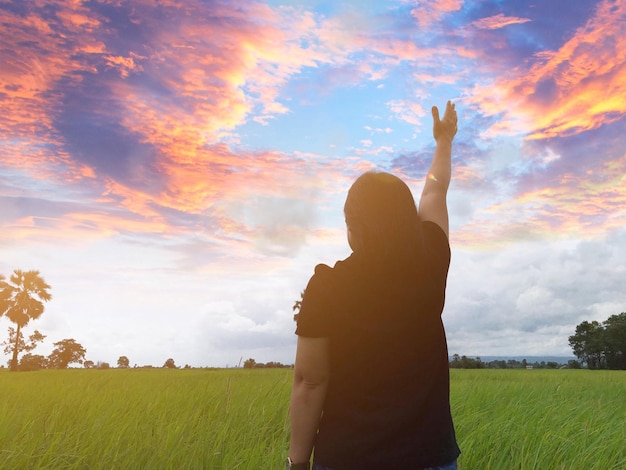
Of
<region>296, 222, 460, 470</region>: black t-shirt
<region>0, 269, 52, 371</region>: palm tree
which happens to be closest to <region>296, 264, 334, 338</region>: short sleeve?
<region>296, 222, 460, 470</region>: black t-shirt

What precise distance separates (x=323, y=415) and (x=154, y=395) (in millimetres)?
6757

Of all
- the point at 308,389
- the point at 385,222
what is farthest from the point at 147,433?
the point at 385,222

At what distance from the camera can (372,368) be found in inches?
86.7

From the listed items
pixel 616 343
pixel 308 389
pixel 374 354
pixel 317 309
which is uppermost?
pixel 616 343

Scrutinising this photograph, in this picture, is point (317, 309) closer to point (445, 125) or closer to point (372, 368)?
point (372, 368)

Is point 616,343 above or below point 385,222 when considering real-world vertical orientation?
above

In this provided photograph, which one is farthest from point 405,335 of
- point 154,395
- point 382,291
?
point 154,395

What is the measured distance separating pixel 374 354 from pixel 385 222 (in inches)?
22.7

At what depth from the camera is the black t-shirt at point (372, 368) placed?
218 cm

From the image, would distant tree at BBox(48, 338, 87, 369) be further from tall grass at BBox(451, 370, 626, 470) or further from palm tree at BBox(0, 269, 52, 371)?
tall grass at BBox(451, 370, 626, 470)

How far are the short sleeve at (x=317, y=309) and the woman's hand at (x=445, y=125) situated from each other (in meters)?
1.71

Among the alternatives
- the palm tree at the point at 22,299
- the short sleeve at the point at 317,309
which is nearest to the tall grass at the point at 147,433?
the short sleeve at the point at 317,309

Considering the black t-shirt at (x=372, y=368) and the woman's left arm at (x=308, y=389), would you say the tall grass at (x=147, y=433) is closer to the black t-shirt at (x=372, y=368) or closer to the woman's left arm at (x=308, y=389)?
the woman's left arm at (x=308, y=389)

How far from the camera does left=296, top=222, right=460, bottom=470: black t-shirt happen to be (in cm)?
218
